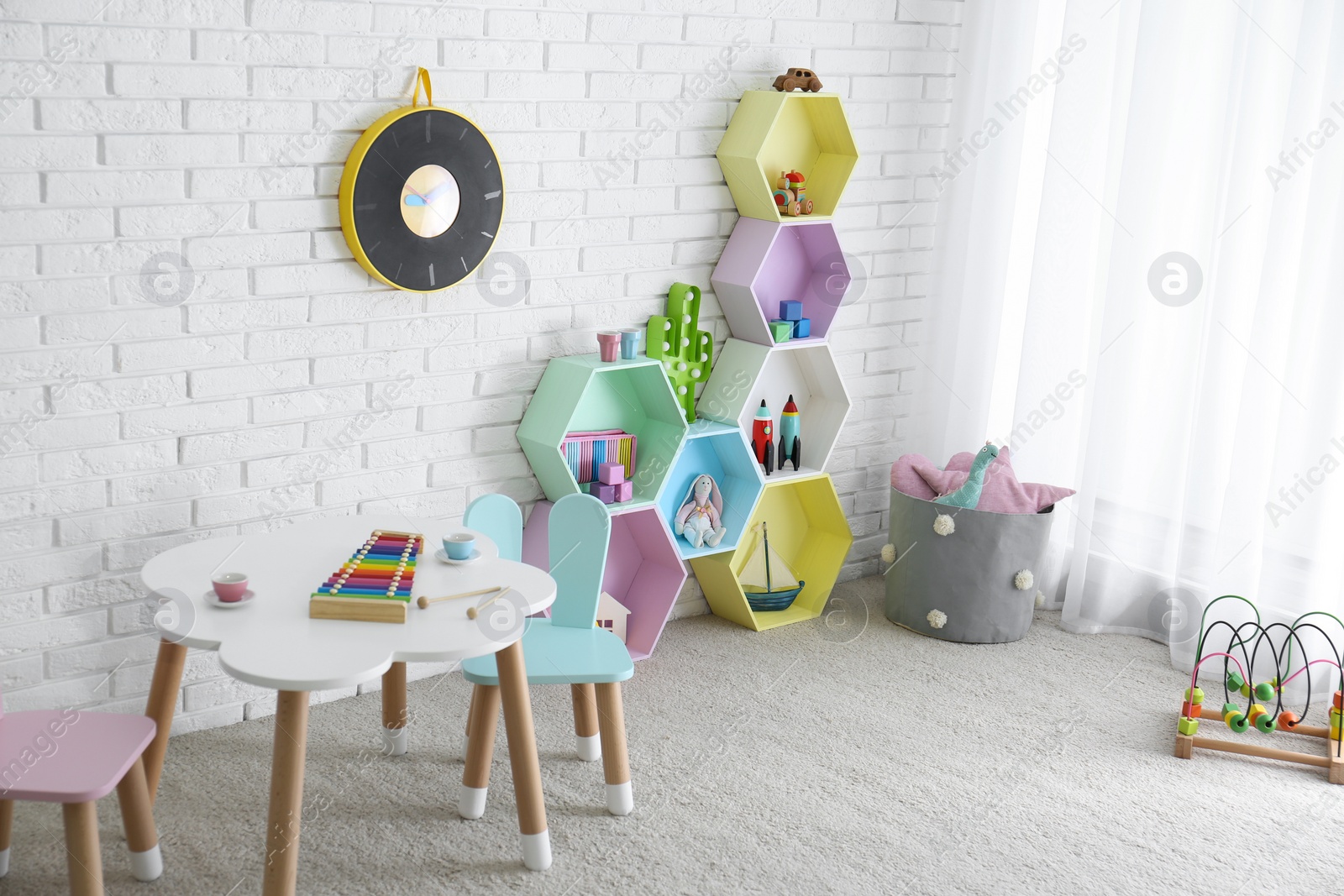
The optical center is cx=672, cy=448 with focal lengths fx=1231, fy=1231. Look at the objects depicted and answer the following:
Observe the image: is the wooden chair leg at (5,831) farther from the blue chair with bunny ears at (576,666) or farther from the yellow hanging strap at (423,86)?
the yellow hanging strap at (423,86)

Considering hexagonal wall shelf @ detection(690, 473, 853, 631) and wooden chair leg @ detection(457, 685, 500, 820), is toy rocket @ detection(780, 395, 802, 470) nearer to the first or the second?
hexagonal wall shelf @ detection(690, 473, 853, 631)

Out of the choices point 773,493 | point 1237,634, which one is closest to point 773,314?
point 773,493

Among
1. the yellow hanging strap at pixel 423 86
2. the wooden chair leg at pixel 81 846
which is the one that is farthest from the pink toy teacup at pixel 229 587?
the yellow hanging strap at pixel 423 86

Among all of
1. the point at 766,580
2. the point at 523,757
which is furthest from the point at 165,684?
the point at 766,580

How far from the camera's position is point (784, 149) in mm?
3273

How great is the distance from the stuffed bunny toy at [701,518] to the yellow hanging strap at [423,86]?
1213 millimetres

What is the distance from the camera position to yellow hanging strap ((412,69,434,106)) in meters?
2.58

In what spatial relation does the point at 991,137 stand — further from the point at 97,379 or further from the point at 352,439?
the point at 97,379

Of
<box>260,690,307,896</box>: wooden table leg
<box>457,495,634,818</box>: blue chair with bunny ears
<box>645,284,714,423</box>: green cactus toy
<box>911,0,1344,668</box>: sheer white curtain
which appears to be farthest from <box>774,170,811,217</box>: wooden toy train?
<box>260,690,307,896</box>: wooden table leg

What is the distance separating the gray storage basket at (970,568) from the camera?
10.5ft

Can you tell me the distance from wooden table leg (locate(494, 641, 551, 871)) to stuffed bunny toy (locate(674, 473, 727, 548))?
110cm

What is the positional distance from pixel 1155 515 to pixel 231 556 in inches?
93.7

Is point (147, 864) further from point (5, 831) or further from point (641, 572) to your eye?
point (641, 572)

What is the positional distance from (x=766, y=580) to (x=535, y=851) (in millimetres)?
1453
